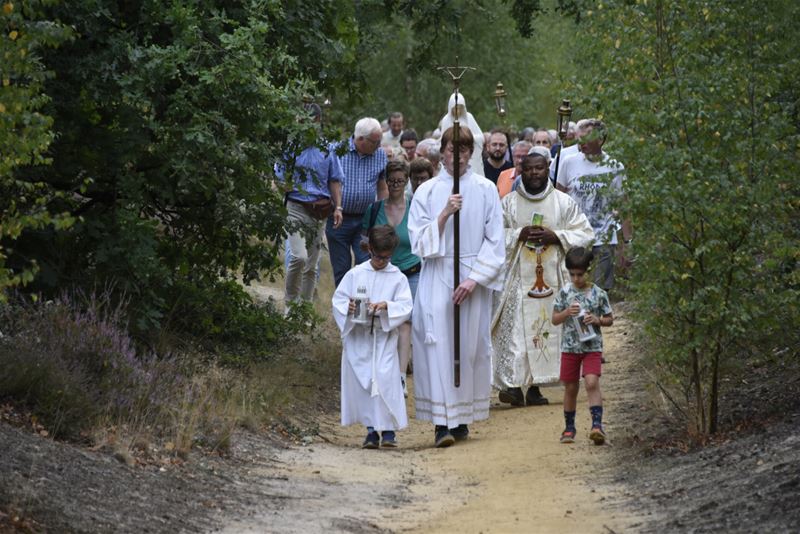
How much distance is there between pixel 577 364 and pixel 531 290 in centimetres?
245

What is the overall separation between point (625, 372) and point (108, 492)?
8.24 metres

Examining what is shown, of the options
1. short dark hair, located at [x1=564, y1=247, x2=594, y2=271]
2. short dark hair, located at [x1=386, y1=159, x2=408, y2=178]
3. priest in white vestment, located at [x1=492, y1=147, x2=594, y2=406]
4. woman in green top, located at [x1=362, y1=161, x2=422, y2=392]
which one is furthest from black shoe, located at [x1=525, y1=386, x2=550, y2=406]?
short dark hair, located at [x1=564, y1=247, x2=594, y2=271]

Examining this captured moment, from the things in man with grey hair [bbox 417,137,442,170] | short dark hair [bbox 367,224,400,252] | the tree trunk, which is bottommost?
the tree trunk

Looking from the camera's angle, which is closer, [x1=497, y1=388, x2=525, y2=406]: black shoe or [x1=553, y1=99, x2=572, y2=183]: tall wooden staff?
[x1=497, y1=388, x2=525, y2=406]: black shoe

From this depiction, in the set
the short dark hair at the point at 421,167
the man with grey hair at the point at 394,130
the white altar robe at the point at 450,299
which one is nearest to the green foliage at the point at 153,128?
the white altar robe at the point at 450,299

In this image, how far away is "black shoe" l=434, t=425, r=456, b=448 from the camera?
12.1m

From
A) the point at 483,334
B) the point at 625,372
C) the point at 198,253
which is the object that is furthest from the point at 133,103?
the point at 625,372

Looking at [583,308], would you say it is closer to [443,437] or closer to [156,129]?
[443,437]

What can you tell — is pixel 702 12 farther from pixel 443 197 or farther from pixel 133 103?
pixel 133 103

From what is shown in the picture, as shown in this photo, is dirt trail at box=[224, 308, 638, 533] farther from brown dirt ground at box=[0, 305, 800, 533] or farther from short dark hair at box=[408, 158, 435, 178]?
short dark hair at box=[408, 158, 435, 178]

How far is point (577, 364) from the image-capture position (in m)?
11.7

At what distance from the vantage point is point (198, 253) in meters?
14.1

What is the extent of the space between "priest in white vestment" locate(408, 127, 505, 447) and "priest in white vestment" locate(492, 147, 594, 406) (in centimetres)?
140

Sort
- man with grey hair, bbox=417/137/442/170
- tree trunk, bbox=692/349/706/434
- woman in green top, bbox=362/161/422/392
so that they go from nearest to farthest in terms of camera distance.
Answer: tree trunk, bbox=692/349/706/434 < woman in green top, bbox=362/161/422/392 < man with grey hair, bbox=417/137/442/170
